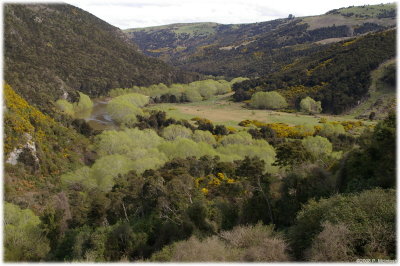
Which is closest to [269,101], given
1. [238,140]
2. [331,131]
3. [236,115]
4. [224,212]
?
[236,115]

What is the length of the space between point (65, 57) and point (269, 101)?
97429mm

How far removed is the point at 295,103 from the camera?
365 ft

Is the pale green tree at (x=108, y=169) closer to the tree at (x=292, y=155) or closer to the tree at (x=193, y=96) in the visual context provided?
the tree at (x=292, y=155)

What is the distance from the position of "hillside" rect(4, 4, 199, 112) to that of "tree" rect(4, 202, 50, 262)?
80.3 metres

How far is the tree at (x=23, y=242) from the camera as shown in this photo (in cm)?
2532

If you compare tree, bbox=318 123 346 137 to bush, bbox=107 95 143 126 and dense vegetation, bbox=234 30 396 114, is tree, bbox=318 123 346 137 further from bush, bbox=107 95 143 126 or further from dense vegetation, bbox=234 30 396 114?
bush, bbox=107 95 143 126

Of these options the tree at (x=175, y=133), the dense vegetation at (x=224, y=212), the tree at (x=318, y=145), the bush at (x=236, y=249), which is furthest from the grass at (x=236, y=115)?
the bush at (x=236, y=249)

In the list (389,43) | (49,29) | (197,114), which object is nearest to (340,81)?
(389,43)

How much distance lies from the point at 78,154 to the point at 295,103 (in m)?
73.1

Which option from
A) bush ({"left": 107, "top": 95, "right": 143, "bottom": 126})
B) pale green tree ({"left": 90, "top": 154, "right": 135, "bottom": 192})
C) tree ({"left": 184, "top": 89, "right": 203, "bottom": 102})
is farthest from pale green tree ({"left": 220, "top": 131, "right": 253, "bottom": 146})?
tree ({"left": 184, "top": 89, "right": 203, "bottom": 102})

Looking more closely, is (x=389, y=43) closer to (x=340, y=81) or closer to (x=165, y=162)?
(x=340, y=81)

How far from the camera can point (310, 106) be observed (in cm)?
10212

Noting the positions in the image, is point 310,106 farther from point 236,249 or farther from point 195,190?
point 236,249

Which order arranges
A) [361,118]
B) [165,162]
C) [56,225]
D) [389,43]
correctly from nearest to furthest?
[56,225] < [165,162] < [361,118] < [389,43]
